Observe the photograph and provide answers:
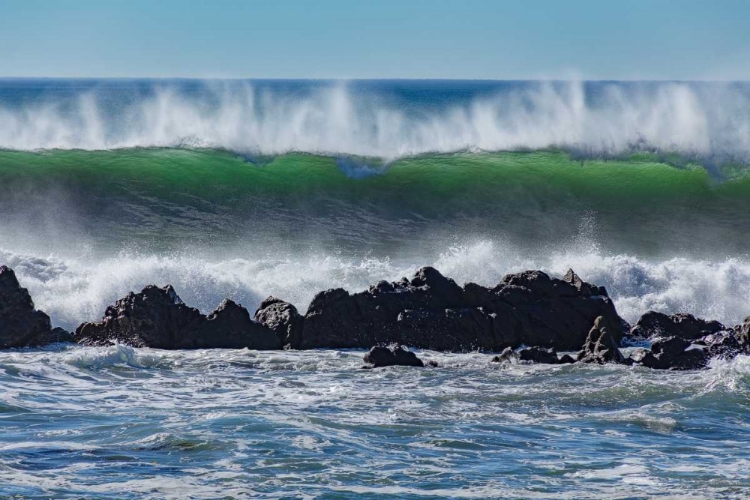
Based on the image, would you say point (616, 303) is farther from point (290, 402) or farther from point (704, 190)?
point (704, 190)

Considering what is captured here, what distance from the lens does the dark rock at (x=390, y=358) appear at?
572 inches

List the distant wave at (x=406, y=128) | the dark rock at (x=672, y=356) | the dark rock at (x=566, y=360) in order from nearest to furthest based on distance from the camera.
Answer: the dark rock at (x=672, y=356) < the dark rock at (x=566, y=360) < the distant wave at (x=406, y=128)

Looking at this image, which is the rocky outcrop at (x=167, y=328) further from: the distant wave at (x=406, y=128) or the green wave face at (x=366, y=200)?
the distant wave at (x=406, y=128)

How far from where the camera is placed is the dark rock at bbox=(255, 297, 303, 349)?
626 inches

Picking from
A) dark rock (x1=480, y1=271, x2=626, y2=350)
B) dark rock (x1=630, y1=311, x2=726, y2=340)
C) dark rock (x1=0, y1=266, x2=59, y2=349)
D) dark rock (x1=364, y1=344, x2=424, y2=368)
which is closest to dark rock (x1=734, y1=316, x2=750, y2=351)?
dark rock (x1=630, y1=311, x2=726, y2=340)

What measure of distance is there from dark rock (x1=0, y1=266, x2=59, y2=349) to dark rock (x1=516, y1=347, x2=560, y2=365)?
6.36 meters

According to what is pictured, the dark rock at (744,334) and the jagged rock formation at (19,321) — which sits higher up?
the jagged rock formation at (19,321)

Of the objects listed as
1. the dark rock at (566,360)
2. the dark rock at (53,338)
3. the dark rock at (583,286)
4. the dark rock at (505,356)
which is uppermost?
the dark rock at (583,286)

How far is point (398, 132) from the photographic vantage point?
33.0 metres

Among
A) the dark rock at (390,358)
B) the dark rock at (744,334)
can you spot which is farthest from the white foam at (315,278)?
the dark rock at (390,358)

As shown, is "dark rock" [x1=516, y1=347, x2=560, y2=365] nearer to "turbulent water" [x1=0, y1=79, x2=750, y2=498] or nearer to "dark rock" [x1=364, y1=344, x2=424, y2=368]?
"turbulent water" [x1=0, y1=79, x2=750, y2=498]

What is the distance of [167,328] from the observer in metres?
15.8

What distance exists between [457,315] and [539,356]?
69.0 inches

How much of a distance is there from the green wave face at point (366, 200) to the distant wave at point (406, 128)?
1046 millimetres
